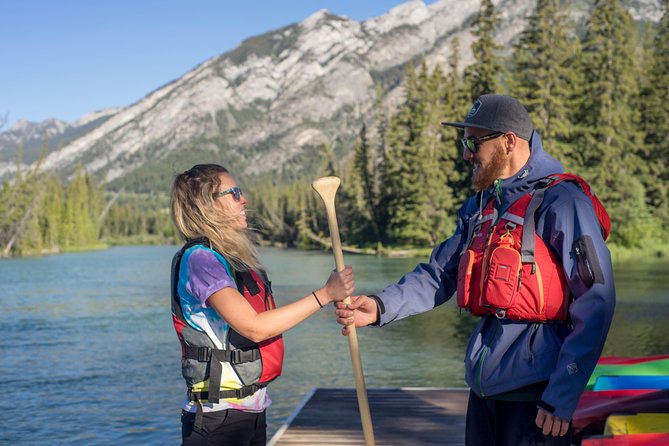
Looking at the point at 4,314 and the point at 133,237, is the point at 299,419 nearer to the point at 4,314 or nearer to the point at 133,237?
the point at 4,314

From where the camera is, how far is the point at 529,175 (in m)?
3.10

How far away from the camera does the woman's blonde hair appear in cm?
319

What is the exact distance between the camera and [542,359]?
9.47 ft

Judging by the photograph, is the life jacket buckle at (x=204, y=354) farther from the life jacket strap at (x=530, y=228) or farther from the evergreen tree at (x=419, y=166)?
the evergreen tree at (x=419, y=166)

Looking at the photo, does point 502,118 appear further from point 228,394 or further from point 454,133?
point 454,133

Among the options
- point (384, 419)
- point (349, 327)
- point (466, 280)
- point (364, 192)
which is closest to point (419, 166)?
point (364, 192)

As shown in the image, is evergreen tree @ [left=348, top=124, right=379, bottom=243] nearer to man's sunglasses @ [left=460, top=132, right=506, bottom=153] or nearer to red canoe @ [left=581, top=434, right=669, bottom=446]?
red canoe @ [left=581, top=434, right=669, bottom=446]

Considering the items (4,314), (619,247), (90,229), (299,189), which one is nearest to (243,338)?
(4,314)

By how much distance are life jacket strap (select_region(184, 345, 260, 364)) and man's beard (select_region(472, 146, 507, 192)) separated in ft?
3.76

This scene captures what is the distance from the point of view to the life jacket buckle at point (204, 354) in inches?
125

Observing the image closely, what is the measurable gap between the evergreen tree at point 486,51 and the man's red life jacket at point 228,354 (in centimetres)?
4613

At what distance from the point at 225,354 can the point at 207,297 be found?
28 cm

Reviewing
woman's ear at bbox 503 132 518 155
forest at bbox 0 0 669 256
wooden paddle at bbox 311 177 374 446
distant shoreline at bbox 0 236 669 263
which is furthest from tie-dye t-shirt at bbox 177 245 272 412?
forest at bbox 0 0 669 256

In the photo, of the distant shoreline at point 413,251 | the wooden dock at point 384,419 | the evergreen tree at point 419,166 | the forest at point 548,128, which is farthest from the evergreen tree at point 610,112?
the wooden dock at point 384,419
